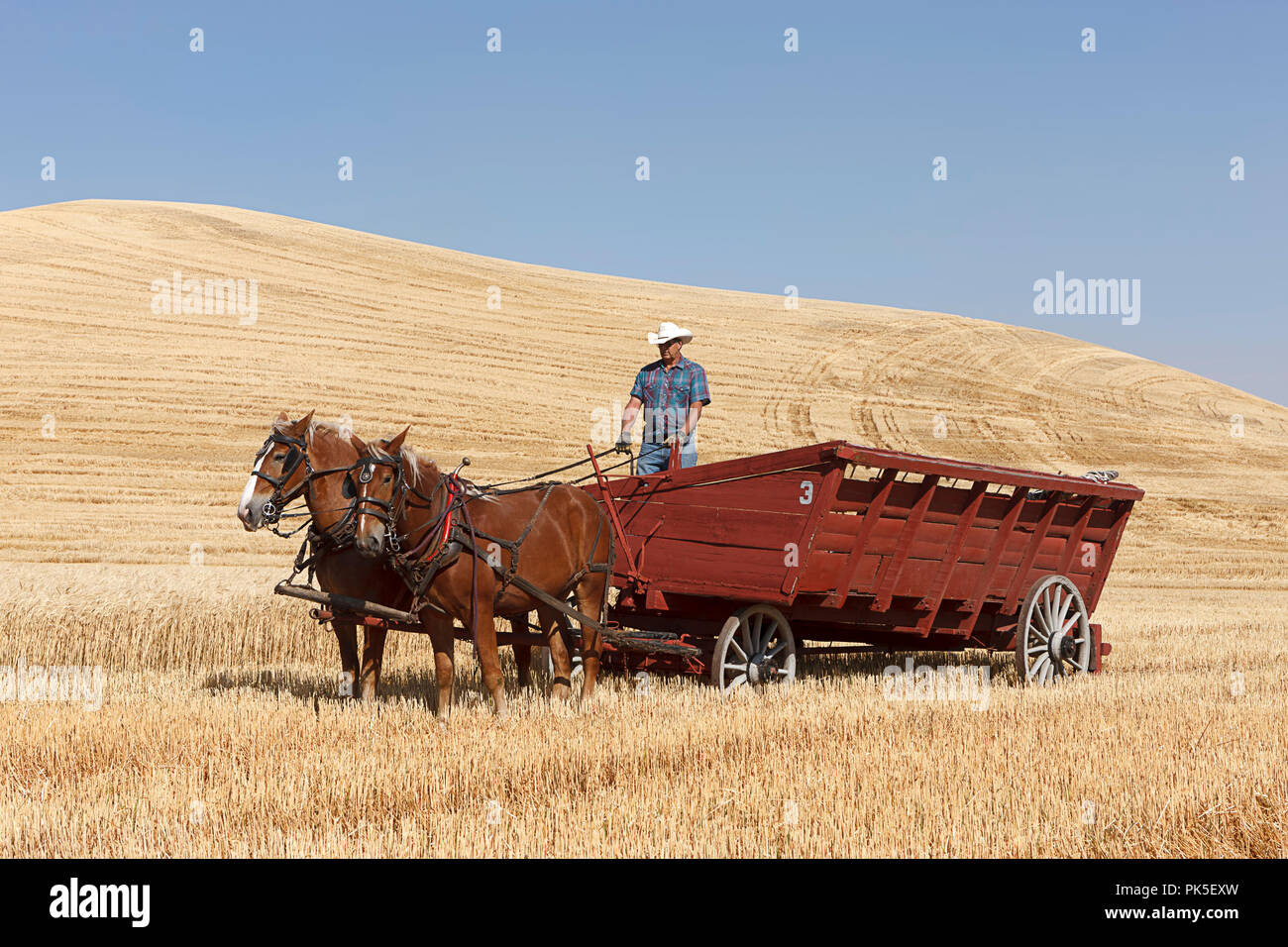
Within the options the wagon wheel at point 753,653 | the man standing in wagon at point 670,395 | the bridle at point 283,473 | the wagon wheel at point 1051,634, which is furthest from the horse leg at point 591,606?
the wagon wheel at point 1051,634

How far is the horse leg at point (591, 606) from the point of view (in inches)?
346

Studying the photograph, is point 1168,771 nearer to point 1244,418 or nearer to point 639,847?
point 639,847

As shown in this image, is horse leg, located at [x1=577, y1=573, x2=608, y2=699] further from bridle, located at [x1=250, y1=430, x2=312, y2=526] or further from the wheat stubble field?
bridle, located at [x1=250, y1=430, x2=312, y2=526]

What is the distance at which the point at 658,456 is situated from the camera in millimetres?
9969

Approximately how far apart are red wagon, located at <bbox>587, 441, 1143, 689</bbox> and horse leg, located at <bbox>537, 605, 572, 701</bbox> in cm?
78

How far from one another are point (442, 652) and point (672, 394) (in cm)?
295

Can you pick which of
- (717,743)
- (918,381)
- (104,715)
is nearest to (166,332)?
(918,381)

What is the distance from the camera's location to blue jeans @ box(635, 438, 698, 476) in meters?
9.86

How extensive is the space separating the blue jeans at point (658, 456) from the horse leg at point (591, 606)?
4.07ft

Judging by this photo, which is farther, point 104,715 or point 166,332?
point 166,332

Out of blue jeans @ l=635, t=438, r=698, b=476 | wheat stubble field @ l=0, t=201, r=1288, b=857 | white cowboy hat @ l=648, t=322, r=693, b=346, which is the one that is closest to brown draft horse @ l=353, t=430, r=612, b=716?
wheat stubble field @ l=0, t=201, r=1288, b=857

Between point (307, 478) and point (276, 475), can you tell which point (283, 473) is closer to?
point (276, 475)

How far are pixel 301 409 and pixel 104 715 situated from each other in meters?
19.6

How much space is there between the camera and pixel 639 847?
4902 mm
